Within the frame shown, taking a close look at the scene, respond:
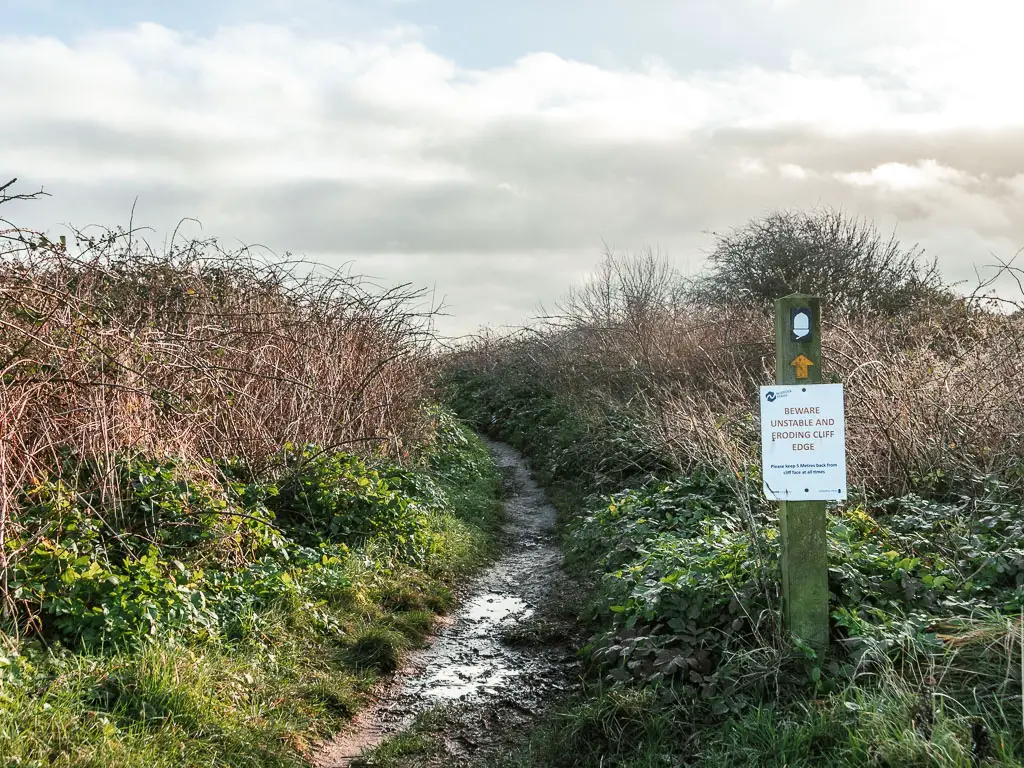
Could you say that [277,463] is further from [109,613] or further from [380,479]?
Answer: [109,613]

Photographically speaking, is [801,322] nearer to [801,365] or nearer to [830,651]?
[801,365]

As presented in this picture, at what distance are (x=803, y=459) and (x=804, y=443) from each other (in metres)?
0.10

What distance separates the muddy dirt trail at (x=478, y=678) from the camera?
496cm

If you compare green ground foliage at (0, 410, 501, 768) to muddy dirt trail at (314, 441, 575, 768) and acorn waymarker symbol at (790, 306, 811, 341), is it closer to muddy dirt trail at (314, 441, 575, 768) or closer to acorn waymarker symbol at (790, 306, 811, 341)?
muddy dirt trail at (314, 441, 575, 768)

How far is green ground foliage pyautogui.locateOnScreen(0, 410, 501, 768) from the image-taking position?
4184 mm

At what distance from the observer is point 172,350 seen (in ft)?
22.7

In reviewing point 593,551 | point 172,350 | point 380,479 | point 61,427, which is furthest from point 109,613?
point 593,551

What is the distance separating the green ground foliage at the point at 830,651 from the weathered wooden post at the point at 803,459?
0.19 meters

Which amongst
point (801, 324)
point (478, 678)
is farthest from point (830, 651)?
point (478, 678)

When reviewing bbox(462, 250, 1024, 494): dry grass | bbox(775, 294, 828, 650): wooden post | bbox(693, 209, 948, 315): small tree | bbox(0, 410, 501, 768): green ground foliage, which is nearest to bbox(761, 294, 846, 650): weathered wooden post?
bbox(775, 294, 828, 650): wooden post

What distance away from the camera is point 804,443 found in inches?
183

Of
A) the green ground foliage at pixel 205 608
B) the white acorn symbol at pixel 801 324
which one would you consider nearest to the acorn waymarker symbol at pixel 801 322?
the white acorn symbol at pixel 801 324

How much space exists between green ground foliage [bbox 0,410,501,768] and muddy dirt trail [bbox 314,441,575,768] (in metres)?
0.19

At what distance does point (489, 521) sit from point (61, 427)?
6.17 meters
